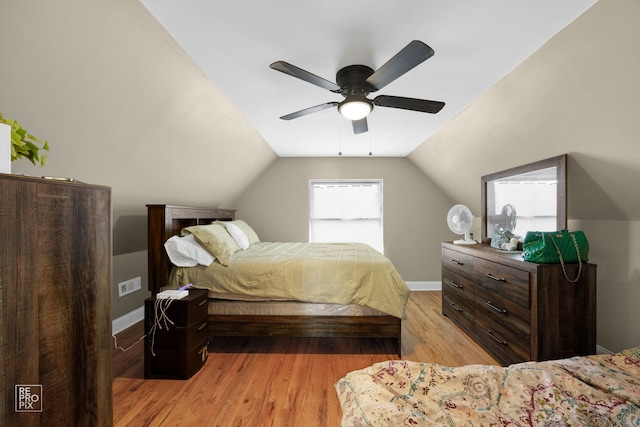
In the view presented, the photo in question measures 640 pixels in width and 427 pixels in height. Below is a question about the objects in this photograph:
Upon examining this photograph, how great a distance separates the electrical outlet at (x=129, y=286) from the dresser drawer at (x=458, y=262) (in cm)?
352

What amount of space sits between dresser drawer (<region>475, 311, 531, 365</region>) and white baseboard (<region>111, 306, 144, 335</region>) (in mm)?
3505

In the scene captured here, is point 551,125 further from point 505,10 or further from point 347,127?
point 347,127

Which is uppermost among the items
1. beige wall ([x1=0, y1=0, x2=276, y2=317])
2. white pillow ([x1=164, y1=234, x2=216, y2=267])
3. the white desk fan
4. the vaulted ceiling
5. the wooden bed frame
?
the vaulted ceiling

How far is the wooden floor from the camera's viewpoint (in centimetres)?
157

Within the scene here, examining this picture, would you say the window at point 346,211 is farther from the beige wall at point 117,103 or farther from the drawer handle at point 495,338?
the drawer handle at point 495,338

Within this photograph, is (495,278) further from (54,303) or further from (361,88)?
(54,303)

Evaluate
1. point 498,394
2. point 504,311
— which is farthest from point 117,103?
point 504,311

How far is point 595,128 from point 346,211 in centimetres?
326

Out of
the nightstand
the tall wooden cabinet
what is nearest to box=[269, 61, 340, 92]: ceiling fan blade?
the tall wooden cabinet

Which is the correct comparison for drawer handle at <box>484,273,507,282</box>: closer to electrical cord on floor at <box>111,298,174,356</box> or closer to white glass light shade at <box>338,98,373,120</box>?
white glass light shade at <box>338,98,373,120</box>

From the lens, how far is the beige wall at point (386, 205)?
14.4ft

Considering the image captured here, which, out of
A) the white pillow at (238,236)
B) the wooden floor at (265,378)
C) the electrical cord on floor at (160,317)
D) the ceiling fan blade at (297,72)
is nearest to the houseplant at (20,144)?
the ceiling fan blade at (297,72)

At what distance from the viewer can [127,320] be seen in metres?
2.71

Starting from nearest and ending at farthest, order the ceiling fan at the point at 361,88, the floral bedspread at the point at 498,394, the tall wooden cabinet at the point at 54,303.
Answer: the tall wooden cabinet at the point at 54,303 < the floral bedspread at the point at 498,394 < the ceiling fan at the point at 361,88
